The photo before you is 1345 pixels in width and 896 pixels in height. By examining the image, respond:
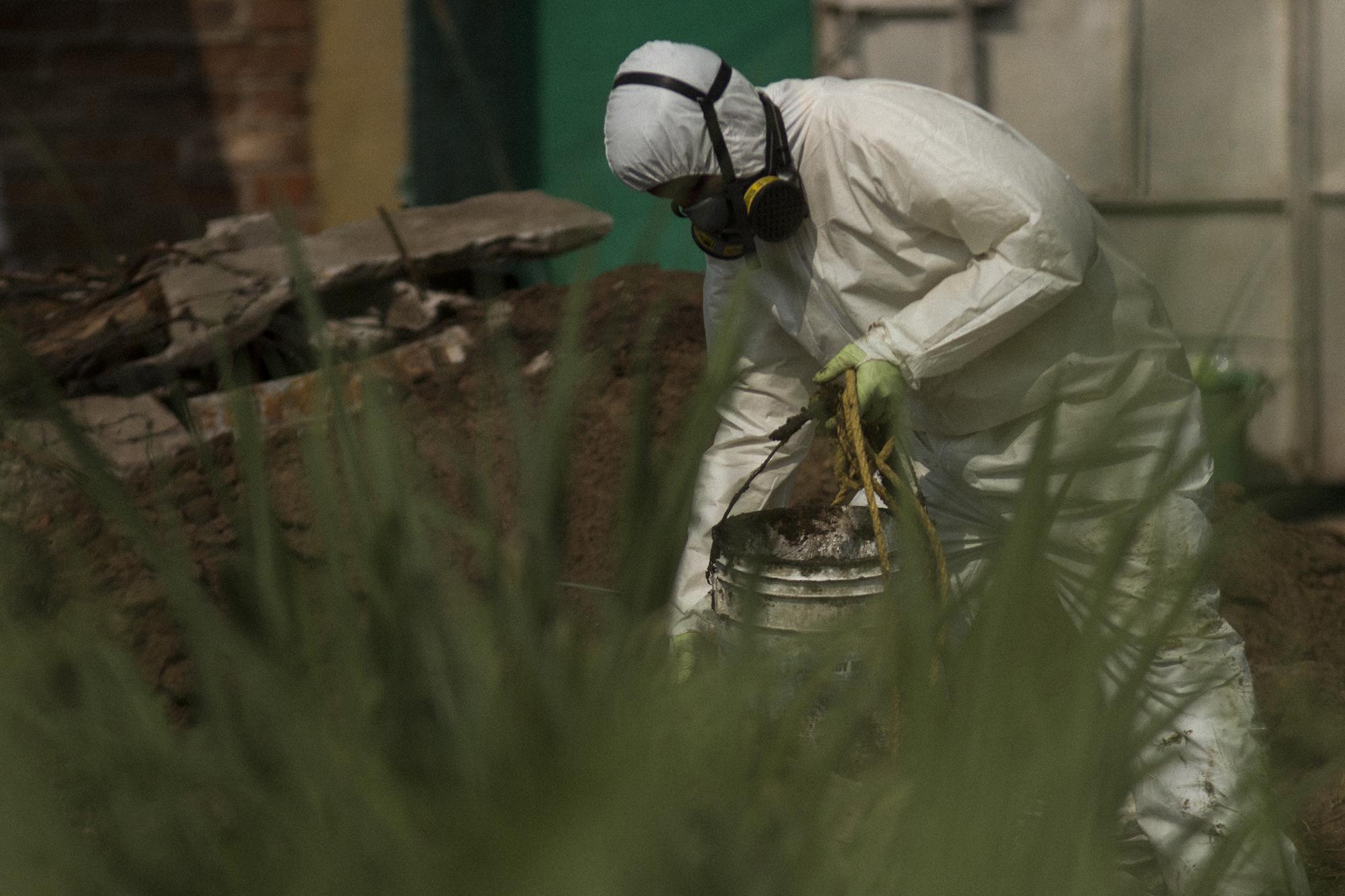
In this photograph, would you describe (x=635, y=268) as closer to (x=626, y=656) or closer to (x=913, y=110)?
(x=626, y=656)

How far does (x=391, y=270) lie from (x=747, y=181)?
1.80 metres

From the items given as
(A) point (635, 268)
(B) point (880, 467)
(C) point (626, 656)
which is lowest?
(B) point (880, 467)

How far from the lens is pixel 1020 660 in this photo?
0.73m

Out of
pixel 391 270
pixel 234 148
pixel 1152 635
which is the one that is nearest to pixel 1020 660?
pixel 1152 635

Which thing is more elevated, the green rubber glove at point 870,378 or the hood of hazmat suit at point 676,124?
the hood of hazmat suit at point 676,124

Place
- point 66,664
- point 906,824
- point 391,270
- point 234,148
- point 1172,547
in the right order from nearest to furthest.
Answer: point 906,824 < point 66,664 < point 1172,547 < point 391,270 < point 234,148

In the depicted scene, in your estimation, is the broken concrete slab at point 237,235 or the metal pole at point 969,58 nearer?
the broken concrete slab at point 237,235

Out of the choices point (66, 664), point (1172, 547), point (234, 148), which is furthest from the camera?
point (234, 148)

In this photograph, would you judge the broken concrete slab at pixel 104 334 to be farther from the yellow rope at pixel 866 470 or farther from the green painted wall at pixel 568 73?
the yellow rope at pixel 866 470

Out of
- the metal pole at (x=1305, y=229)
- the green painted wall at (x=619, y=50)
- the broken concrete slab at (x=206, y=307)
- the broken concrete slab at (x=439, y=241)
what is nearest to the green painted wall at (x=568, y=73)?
the green painted wall at (x=619, y=50)

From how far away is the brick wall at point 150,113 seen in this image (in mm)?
4160

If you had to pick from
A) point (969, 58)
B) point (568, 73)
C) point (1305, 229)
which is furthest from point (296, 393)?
point (1305, 229)

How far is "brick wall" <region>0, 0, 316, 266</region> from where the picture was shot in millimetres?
4160

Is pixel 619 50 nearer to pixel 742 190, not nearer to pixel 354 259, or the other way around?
pixel 354 259
